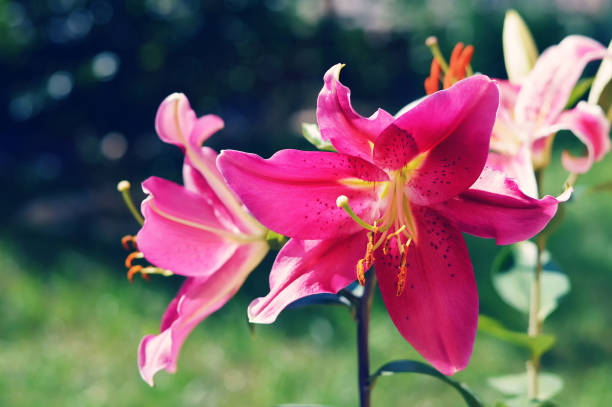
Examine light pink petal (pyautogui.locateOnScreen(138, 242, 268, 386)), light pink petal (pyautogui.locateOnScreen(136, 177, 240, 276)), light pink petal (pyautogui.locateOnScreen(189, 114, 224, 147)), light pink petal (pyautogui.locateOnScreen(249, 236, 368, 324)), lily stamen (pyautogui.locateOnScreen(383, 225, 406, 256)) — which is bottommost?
light pink petal (pyautogui.locateOnScreen(138, 242, 268, 386))

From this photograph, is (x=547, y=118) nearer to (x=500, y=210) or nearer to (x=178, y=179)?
(x=500, y=210)

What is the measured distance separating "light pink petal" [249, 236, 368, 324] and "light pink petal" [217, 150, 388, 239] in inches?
0.5

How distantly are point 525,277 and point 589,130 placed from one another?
37 cm

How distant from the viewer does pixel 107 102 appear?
354 cm

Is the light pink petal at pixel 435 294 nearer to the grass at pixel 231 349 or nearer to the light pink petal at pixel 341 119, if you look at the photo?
the light pink petal at pixel 341 119

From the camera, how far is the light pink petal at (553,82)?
2.30 feet

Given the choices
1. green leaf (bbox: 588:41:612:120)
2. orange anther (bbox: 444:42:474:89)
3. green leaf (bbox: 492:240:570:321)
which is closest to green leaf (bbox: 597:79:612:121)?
green leaf (bbox: 588:41:612:120)

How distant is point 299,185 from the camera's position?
582 mm

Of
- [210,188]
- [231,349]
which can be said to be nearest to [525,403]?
[210,188]

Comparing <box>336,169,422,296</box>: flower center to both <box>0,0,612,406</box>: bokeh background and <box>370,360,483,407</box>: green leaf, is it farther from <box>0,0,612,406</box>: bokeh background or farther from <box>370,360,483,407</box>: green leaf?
<box>0,0,612,406</box>: bokeh background

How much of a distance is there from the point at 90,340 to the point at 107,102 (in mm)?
1472

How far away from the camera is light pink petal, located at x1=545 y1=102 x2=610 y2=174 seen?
66 cm

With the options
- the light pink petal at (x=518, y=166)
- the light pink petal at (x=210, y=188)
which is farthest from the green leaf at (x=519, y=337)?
the light pink petal at (x=210, y=188)

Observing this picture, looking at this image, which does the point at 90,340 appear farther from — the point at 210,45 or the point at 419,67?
the point at 419,67
